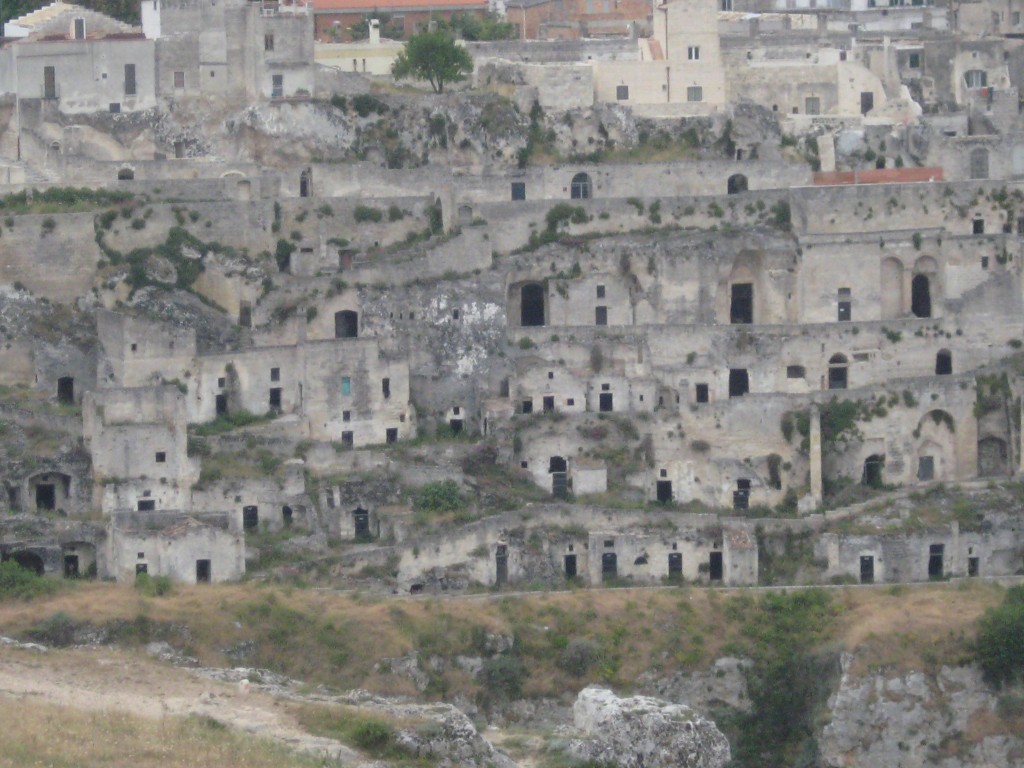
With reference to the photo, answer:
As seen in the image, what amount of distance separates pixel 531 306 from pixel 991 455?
42.0 feet

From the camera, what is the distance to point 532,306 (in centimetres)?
8869

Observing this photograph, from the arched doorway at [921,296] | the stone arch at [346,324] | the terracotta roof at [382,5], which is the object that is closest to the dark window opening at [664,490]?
the stone arch at [346,324]

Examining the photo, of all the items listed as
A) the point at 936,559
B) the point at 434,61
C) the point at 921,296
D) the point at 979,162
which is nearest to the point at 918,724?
the point at 936,559

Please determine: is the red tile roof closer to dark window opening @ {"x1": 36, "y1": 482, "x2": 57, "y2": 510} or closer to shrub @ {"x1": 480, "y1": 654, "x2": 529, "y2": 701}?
shrub @ {"x1": 480, "y1": 654, "x2": 529, "y2": 701}

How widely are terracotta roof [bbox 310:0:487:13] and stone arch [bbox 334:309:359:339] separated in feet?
58.7

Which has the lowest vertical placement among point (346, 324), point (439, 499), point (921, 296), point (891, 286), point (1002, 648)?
point (1002, 648)

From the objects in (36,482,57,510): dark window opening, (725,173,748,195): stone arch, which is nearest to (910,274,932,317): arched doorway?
(725,173,748,195): stone arch

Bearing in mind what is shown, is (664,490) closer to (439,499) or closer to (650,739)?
(439,499)

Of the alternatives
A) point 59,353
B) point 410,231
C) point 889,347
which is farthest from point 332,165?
point 889,347

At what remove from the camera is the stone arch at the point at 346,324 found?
3396 inches

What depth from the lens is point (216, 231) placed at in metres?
87.1

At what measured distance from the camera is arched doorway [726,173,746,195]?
299 feet

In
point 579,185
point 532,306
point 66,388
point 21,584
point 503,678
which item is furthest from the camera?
point 579,185

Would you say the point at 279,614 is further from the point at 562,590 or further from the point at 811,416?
the point at 811,416
